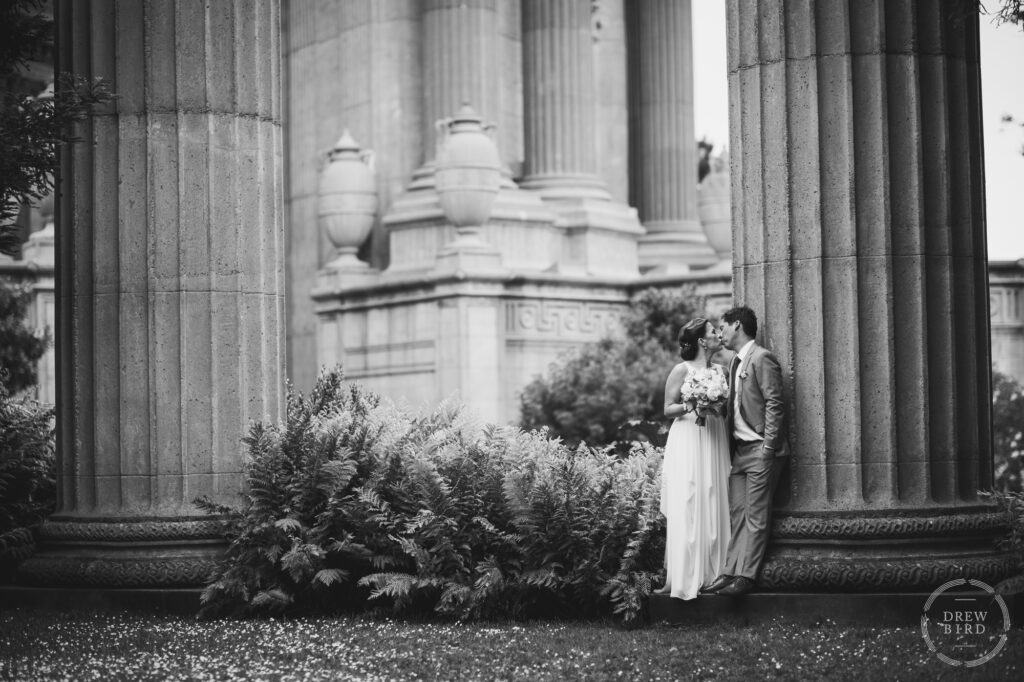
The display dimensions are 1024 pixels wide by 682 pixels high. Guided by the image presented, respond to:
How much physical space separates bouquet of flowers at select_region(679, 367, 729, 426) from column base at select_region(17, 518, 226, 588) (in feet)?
12.4

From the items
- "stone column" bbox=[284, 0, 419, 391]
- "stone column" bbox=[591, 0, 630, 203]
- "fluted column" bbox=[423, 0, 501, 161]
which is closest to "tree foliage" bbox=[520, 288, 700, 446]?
"stone column" bbox=[284, 0, 419, 391]

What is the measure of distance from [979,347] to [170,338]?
19.9ft

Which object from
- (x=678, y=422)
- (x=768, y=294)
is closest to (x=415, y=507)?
(x=678, y=422)

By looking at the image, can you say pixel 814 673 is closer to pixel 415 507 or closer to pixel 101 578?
pixel 415 507

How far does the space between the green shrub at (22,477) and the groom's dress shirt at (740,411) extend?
5844 mm

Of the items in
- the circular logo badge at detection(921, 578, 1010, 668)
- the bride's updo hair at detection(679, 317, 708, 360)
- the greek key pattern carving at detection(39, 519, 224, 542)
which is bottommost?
the circular logo badge at detection(921, 578, 1010, 668)

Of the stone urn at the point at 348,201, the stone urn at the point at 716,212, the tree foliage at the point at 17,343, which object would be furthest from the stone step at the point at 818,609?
the stone urn at the point at 716,212

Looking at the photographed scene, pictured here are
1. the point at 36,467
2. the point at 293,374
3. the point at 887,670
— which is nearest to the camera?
the point at 887,670

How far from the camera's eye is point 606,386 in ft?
80.5

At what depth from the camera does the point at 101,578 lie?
12422 mm

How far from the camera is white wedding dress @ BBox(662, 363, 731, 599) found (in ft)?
38.0

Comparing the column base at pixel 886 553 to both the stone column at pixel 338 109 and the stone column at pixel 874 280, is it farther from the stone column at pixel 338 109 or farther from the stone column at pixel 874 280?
the stone column at pixel 338 109

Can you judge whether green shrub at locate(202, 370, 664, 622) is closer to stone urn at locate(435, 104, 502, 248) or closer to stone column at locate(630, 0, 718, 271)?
stone urn at locate(435, 104, 502, 248)

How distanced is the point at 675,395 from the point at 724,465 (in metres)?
0.63
